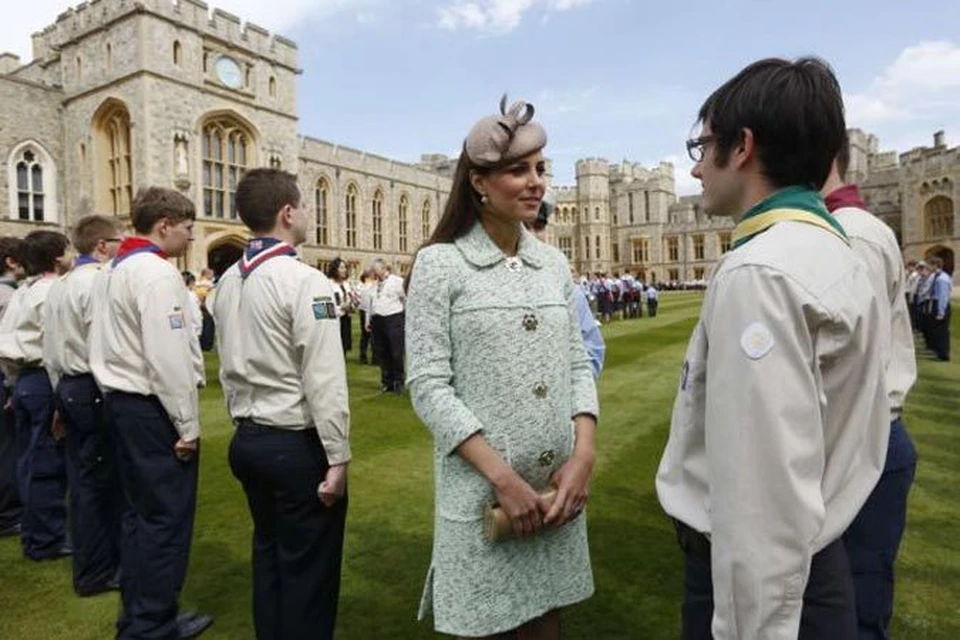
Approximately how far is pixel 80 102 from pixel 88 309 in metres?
22.4

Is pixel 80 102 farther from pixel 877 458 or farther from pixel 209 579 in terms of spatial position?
pixel 877 458

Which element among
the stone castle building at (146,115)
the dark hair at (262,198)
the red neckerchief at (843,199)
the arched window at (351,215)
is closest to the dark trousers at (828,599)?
the red neckerchief at (843,199)

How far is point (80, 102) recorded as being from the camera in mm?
21672

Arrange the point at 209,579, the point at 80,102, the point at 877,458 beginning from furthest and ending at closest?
the point at 80,102 < the point at 209,579 < the point at 877,458

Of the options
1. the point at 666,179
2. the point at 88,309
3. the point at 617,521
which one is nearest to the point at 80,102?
the point at 88,309

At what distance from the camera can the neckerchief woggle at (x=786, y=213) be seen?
4.12 ft

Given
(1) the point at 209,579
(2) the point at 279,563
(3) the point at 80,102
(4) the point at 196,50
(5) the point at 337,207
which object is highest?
(4) the point at 196,50

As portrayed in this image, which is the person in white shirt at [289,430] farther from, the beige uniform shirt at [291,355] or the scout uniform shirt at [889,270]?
the scout uniform shirt at [889,270]

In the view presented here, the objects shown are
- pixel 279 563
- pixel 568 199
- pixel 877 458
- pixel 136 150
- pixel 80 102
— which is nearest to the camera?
pixel 877 458

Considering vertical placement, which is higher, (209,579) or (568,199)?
(568,199)

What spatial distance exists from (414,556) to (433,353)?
243 cm

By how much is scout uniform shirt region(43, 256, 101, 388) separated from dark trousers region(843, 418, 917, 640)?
12.0 feet

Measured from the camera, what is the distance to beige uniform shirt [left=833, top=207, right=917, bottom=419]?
6.51 feet

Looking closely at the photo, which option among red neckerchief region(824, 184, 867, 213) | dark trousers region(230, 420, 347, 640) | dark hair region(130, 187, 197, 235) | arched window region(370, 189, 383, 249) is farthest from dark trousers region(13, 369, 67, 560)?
arched window region(370, 189, 383, 249)
